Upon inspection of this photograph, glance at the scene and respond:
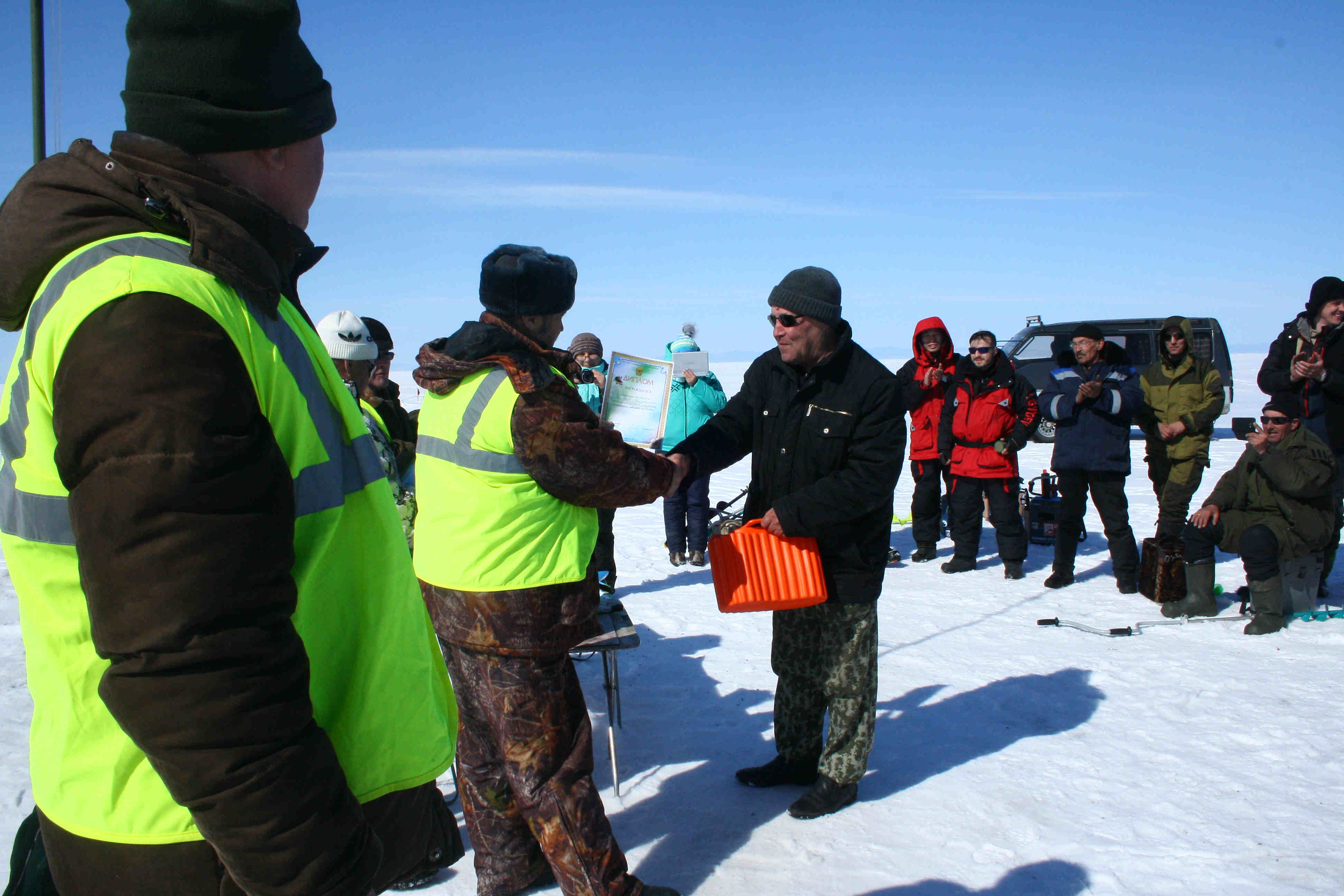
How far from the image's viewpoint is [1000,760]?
156 inches

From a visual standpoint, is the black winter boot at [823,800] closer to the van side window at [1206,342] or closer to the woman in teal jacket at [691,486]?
the woman in teal jacket at [691,486]

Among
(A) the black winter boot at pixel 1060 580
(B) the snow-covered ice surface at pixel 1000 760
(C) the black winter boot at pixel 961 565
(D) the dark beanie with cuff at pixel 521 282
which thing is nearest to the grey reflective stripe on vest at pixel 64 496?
(D) the dark beanie with cuff at pixel 521 282

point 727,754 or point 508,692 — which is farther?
point 727,754

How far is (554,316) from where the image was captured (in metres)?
2.72

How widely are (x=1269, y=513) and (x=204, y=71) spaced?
6.66m

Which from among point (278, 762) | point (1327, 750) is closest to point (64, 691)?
point (278, 762)

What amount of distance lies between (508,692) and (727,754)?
1785 mm

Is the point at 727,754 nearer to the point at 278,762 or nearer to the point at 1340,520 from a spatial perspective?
the point at 278,762

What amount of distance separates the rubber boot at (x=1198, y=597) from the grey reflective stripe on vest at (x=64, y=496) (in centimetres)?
637

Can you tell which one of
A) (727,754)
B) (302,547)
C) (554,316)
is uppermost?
(554,316)

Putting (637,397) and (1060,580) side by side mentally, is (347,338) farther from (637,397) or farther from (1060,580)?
(1060,580)

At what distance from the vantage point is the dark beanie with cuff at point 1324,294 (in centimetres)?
584

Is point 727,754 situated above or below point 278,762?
below

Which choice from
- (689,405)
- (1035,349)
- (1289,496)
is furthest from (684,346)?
(1035,349)
